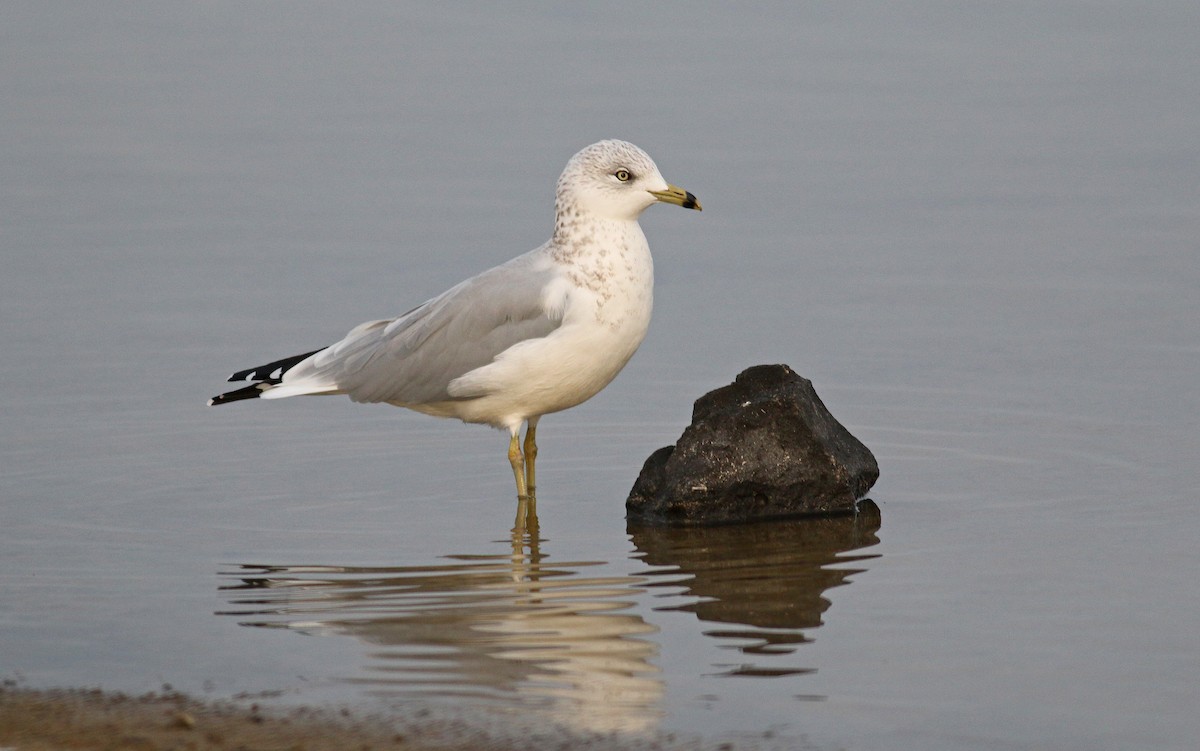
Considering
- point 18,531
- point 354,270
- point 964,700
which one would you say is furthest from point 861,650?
point 354,270

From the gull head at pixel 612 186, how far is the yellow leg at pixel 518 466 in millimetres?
1102

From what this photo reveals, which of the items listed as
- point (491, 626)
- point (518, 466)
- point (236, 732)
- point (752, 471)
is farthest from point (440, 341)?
point (236, 732)

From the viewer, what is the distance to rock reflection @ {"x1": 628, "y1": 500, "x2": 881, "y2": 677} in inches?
256

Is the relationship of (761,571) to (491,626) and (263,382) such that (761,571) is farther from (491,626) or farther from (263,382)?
(263,382)

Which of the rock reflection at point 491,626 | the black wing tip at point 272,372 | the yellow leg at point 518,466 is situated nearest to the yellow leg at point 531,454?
the yellow leg at point 518,466

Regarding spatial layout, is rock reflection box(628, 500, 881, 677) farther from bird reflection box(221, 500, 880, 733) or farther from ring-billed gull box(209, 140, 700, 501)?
ring-billed gull box(209, 140, 700, 501)

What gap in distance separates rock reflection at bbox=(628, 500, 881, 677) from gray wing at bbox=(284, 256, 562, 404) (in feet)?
3.55

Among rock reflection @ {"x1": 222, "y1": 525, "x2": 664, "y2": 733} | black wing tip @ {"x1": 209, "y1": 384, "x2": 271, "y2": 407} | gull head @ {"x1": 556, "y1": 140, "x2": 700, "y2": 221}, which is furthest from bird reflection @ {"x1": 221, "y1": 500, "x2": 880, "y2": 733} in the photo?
black wing tip @ {"x1": 209, "y1": 384, "x2": 271, "y2": 407}

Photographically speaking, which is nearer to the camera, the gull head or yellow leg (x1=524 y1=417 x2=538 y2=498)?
the gull head

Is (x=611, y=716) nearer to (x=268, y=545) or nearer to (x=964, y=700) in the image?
(x=964, y=700)

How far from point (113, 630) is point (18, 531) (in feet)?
5.23

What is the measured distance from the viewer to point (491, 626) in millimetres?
6598

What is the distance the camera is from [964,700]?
19.0ft

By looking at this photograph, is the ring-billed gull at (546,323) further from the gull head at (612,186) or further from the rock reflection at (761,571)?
the rock reflection at (761,571)
